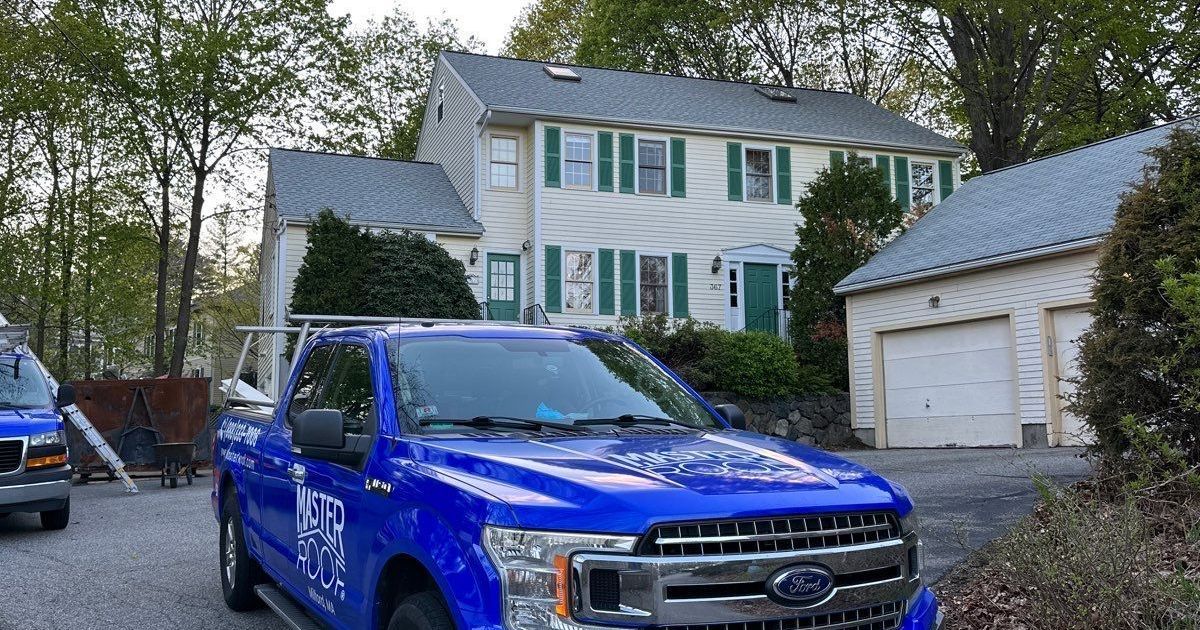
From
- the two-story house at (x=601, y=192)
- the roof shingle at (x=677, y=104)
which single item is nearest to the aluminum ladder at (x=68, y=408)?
the two-story house at (x=601, y=192)

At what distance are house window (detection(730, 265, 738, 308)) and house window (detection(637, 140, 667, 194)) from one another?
2.59 meters

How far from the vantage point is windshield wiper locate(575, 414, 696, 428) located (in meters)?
4.49

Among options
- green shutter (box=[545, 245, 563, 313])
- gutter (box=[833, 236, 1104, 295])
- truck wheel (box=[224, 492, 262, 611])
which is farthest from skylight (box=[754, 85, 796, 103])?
truck wheel (box=[224, 492, 262, 611])

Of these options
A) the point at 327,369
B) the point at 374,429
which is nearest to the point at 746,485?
the point at 374,429

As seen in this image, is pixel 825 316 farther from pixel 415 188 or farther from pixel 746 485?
pixel 746 485

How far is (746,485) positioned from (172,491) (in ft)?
44.6

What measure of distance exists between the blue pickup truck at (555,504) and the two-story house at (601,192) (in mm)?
17888

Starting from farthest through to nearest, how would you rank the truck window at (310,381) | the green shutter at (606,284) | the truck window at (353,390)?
the green shutter at (606,284) → the truck window at (310,381) → the truck window at (353,390)

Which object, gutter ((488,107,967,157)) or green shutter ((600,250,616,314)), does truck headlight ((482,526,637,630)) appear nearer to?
green shutter ((600,250,616,314))

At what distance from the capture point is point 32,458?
34.0 feet

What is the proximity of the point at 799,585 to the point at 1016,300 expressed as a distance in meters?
14.6

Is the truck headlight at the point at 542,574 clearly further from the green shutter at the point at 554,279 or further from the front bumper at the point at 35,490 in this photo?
the green shutter at the point at 554,279

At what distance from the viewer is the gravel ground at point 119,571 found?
6.52 metres

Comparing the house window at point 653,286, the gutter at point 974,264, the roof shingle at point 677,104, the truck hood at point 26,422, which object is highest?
the roof shingle at point 677,104
